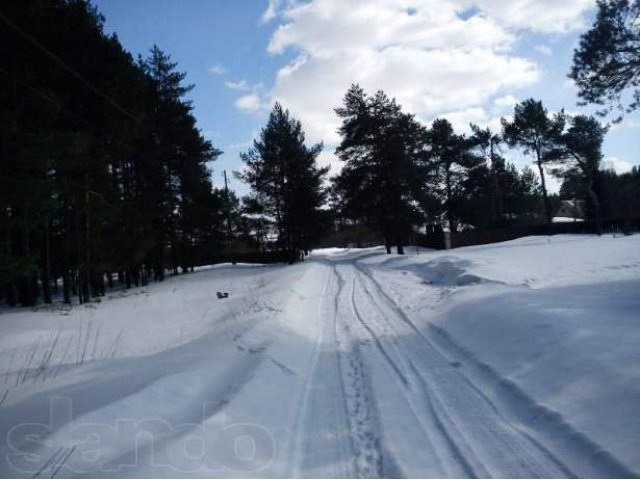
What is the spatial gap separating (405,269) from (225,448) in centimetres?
1857

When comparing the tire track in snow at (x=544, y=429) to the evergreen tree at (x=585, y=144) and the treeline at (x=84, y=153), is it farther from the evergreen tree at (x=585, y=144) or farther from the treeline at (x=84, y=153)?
the evergreen tree at (x=585, y=144)

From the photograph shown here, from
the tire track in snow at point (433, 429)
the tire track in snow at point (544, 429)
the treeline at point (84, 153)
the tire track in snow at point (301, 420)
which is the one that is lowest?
the tire track in snow at point (544, 429)

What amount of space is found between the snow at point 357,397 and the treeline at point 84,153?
229 inches

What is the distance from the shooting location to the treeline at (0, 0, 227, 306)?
13016 millimetres

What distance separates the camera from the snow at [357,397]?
3.65 m

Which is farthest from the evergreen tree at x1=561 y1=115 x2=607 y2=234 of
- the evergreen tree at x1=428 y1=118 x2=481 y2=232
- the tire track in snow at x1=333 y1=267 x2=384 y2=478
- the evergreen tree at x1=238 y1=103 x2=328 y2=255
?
the tire track in snow at x1=333 y1=267 x2=384 y2=478

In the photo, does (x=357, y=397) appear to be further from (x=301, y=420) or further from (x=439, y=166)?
(x=439, y=166)

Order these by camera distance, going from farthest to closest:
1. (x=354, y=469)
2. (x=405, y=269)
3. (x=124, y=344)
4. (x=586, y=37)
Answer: (x=405, y=269) < (x=586, y=37) < (x=124, y=344) < (x=354, y=469)

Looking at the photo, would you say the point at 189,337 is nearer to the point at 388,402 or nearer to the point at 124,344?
the point at 124,344

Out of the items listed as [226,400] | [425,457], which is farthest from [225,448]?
[425,457]

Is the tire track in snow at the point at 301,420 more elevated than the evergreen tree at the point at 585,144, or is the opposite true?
the evergreen tree at the point at 585,144

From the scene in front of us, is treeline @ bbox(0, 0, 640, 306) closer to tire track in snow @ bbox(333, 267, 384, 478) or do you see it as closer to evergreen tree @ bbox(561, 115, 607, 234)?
evergreen tree @ bbox(561, 115, 607, 234)

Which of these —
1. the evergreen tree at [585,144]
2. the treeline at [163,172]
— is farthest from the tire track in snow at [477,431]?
the evergreen tree at [585,144]

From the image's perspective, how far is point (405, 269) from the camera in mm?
21750
